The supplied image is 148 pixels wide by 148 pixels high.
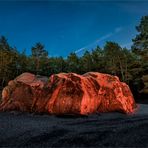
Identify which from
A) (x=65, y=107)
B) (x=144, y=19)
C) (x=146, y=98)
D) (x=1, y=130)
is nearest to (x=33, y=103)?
(x=65, y=107)

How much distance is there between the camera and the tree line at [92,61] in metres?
34.2

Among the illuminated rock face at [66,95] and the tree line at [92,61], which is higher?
the tree line at [92,61]

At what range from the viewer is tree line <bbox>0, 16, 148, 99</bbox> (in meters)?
34.2

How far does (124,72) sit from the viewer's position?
3816cm

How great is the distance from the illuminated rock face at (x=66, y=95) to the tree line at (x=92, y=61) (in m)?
18.3

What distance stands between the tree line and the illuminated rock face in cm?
1826

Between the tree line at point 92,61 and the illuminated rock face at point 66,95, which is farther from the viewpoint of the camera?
the tree line at point 92,61

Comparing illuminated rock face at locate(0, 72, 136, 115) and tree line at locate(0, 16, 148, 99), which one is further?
tree line at locate(0, 16, 148, 99)

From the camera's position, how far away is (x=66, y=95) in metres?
14.4

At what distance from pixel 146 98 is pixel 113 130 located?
30.4 meters

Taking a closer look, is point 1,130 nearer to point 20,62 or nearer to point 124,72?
point 124,72

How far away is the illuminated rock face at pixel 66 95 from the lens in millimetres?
14258

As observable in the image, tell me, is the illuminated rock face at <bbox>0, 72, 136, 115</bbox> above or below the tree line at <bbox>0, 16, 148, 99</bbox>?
below

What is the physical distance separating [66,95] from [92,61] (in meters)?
29.0
